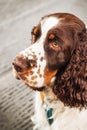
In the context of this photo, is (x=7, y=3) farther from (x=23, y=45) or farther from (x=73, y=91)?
(x=73, y=91)

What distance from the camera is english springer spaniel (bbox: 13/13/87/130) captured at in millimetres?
2539

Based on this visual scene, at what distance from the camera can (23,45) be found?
163 inches

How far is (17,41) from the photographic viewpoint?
423 cm

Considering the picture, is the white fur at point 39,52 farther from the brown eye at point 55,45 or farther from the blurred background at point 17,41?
the blurred background at point 17,41

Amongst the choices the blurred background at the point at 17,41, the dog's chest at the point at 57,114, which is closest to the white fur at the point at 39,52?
the dog's chest at the point at 57,114

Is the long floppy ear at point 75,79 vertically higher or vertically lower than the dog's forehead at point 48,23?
lower

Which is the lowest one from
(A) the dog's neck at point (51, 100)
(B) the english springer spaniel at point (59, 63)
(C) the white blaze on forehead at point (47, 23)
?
(A) the dog's neck at point (51, 100)

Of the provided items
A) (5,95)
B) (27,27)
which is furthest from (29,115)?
(27,27)

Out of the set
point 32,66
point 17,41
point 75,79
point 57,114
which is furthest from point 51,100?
point 17,41

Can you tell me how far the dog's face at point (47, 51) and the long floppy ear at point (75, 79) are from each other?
39 mm

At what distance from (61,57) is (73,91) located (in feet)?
0.73

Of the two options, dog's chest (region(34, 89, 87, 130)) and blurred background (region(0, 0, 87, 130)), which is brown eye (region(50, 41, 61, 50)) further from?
blurred background (region(0, 0, 87, 130))

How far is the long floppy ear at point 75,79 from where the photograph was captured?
2600 millimetres

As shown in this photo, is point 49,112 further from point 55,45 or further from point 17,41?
point 17,41
